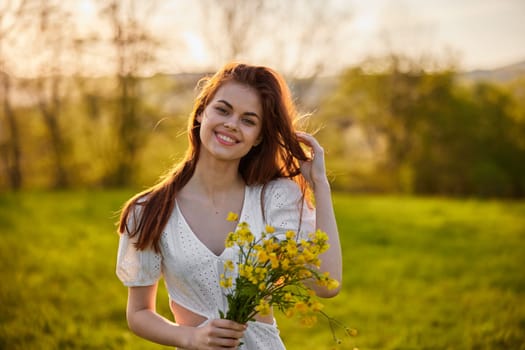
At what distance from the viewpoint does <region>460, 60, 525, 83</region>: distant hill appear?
21.4 meters

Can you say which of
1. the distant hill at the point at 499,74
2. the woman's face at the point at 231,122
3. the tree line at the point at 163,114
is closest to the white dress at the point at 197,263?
the woman's face at the point at 231,122

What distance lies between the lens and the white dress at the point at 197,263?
2.27 metres

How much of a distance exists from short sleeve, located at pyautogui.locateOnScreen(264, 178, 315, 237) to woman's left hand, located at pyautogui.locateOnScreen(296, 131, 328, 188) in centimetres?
9

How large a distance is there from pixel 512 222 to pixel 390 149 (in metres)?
12.0

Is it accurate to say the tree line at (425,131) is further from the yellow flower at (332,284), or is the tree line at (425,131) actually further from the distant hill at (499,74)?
the yellow flower at (332,284)

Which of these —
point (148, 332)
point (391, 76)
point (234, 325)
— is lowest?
point (148, 332)

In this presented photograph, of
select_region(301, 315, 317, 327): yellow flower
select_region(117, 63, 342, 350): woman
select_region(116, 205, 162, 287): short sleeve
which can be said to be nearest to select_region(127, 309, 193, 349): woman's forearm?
select_region(117, 63, 342, 350): woman

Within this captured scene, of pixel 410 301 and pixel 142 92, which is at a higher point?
pixel 142 92

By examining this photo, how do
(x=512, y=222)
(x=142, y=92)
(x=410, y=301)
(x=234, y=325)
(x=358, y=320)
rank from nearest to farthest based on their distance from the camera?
(x=234, y=325), (x=358, y=320), (x=410, y=301), (x=512, y=222), (x=142, y=92)

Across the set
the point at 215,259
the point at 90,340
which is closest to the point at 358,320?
the point at 90,340

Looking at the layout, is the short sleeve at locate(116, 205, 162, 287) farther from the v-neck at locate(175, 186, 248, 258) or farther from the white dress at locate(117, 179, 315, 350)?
the v-neck at locate(175, 186, 248, 258)

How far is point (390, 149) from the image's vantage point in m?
23.2

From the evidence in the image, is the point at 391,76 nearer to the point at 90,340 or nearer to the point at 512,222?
the point at 512,222

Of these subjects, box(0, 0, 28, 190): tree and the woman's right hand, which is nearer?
the woman's right hand
